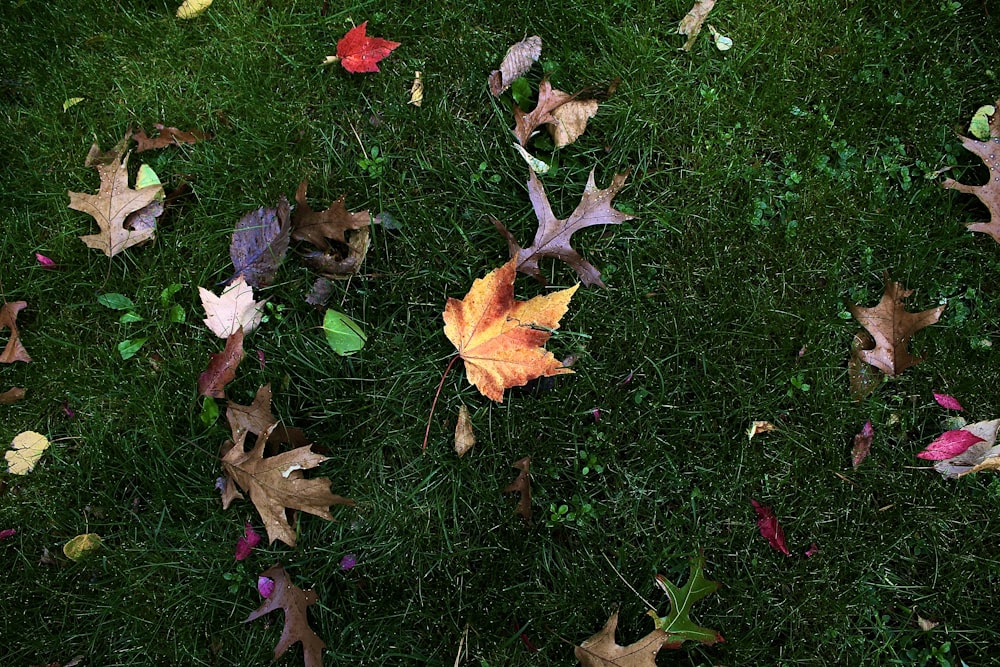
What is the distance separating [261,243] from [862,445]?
2075 millimetres

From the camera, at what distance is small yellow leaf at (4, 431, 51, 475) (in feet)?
7.07

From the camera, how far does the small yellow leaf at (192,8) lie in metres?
2.49

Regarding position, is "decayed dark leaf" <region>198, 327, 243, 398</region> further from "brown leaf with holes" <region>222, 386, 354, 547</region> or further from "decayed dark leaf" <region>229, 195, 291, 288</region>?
"decayed dark leaf" <region>229, 195, 291, 288</region>

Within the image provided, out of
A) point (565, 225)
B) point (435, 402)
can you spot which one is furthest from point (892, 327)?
point (435, 402)

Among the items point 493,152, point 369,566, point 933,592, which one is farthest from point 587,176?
point 933,592

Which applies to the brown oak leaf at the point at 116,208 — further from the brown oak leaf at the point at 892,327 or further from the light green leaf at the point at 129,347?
the brown oak leaf at the point at 892,327

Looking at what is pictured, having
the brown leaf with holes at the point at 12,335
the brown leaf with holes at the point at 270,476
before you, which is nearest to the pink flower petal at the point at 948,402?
the brown leaf with holes at the point at 270,476

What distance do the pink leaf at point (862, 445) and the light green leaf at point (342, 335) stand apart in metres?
→ 1.60

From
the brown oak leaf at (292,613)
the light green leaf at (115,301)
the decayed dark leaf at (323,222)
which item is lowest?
the brown oak leaf at (292,613)

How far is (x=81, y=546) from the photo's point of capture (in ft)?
6.81

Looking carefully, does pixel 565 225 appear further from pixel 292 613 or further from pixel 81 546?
pixel 81 546

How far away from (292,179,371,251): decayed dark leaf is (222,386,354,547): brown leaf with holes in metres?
0.54

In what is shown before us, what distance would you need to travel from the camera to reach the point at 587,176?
227cm

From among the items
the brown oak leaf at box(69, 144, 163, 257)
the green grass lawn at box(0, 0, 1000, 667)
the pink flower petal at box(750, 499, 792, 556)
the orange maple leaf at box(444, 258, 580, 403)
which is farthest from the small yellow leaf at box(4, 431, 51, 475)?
the pink flower petal at box(750, 499, 792, 556)
